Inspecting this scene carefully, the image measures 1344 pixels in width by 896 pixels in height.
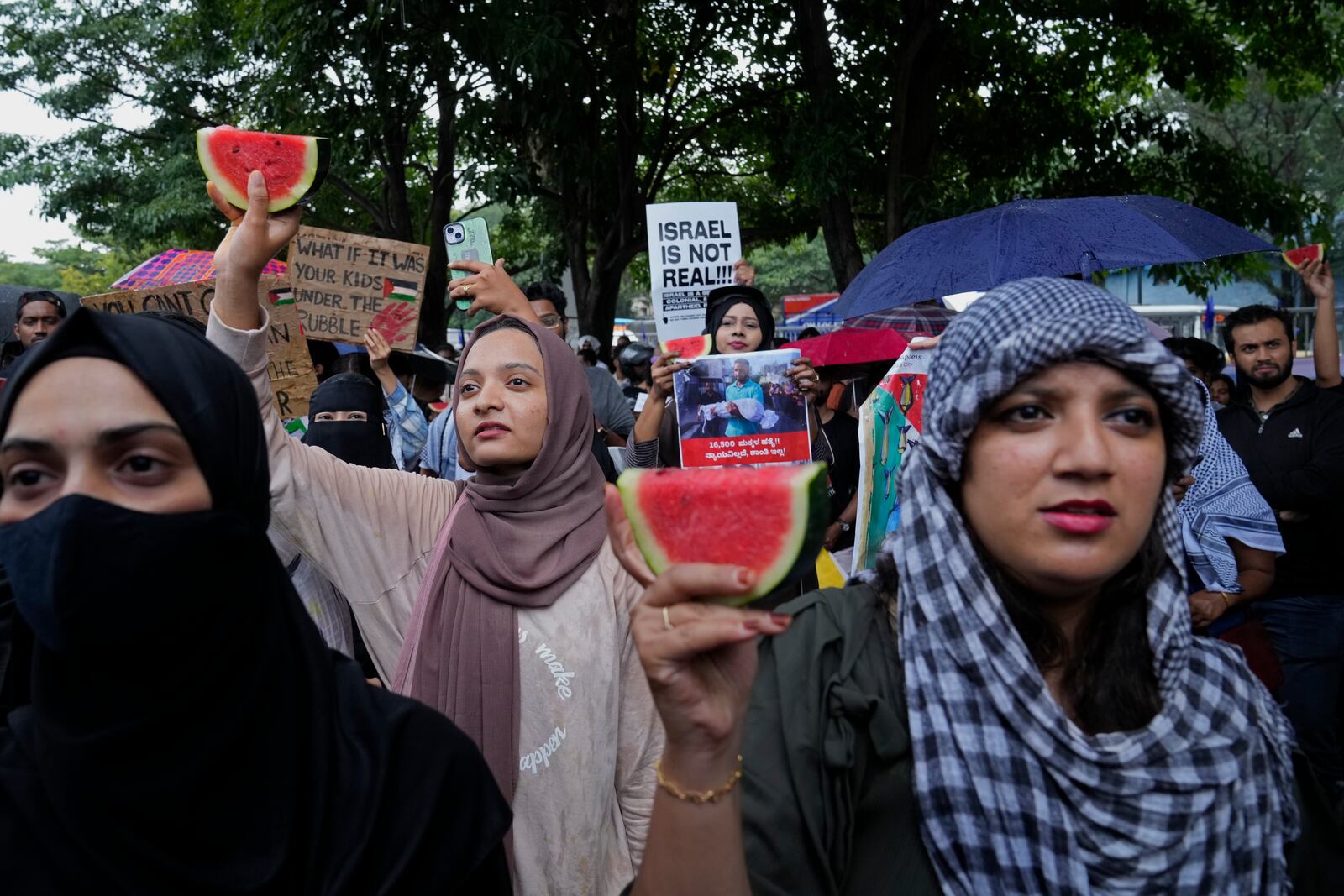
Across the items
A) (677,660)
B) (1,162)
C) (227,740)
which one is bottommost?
(227,740)

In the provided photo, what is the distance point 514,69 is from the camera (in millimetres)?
9820

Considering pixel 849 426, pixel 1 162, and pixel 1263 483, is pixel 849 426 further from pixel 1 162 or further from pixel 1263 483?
pixel 1 162

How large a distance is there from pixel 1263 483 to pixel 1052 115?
26.5ft

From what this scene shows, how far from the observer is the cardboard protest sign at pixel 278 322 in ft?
16.8

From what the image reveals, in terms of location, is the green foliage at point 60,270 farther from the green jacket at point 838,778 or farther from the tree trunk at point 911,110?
the green jacket at point 838,778

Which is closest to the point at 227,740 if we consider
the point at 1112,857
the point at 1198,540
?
the point at 1112,857

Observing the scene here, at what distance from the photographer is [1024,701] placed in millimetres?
1655

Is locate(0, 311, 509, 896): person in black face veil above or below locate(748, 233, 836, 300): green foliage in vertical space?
below

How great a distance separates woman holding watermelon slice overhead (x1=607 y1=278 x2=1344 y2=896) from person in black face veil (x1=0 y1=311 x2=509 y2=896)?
0.60 metres

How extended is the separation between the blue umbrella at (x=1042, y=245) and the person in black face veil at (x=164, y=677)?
12.7 feet

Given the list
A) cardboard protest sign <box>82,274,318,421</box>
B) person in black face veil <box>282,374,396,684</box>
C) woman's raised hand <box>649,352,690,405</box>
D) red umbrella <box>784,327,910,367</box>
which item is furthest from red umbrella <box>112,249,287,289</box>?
woman's raised hand <box>649,352,690,405</box>

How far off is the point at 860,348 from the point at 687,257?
1545mm

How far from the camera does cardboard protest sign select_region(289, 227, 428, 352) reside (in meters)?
5.30

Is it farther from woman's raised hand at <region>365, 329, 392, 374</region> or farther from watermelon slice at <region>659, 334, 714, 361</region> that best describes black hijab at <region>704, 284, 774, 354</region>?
woman's raised hand at <region>365, 329, 392, 374</region>
